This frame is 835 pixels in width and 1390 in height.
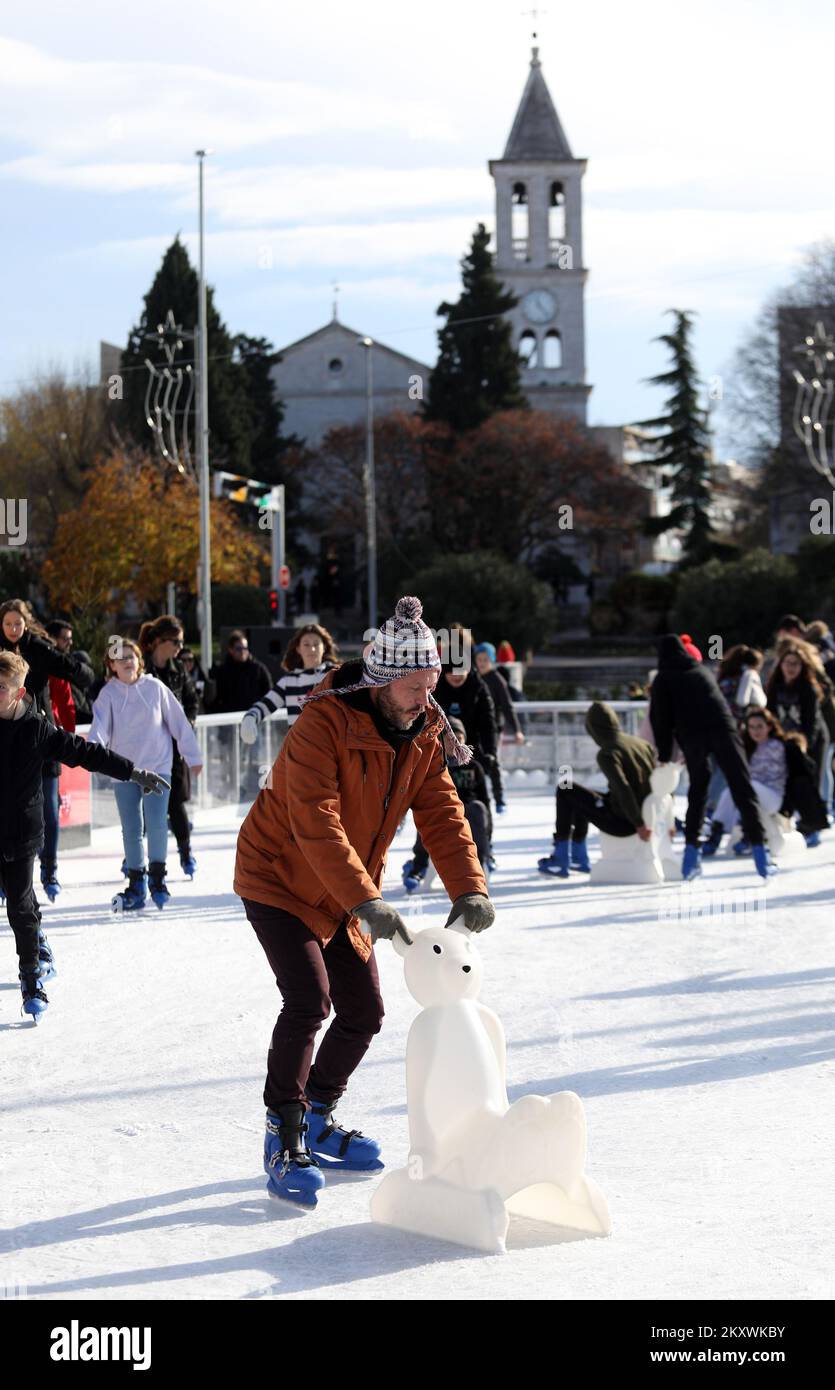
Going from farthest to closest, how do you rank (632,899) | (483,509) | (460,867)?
(483,509), (632,899), (460,867)

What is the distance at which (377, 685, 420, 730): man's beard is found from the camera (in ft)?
15.9

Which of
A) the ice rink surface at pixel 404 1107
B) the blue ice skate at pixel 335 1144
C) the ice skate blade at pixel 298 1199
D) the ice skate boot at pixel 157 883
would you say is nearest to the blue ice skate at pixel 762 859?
the ice rink surface at pixel 404 1107

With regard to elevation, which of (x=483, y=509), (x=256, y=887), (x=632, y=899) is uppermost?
(x=483, y=509)

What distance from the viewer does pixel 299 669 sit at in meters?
12.0

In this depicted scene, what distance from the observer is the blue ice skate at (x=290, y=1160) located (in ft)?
16.0

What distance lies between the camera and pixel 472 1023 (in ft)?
15.5

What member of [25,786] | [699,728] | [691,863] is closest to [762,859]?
[691,863]

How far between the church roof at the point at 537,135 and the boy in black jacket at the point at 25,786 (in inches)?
2671

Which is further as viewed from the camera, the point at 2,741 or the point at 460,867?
the point at 2,741

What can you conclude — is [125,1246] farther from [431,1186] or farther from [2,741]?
[2,741]

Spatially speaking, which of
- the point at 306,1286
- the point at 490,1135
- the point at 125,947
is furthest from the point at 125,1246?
the point at 125,947

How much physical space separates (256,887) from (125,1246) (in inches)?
39.7

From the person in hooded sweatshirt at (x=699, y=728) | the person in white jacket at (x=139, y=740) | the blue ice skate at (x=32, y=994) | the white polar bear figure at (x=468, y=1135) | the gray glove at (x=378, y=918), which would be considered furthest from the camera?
the person in hooded sweatshirt at (x=699, y=728)

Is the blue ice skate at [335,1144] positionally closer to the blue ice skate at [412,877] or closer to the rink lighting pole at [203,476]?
the blue ice skate at [412,877]
